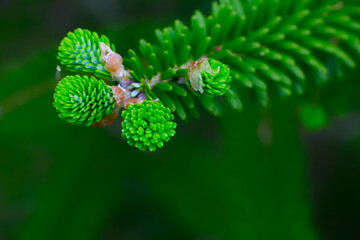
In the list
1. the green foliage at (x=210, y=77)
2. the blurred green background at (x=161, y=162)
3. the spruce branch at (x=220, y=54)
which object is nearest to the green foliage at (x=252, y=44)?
the spruce branch at (x=220, y=54)

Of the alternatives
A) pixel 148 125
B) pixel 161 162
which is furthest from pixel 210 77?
pixel 161 162

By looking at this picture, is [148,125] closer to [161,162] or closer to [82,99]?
[82,99]

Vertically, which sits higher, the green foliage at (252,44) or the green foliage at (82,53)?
the green foliage at (82,53)

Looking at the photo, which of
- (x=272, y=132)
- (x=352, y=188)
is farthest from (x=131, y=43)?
(x=352, y=188)

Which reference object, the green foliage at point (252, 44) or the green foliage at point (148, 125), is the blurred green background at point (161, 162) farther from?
the green foliage at point (148, 125)

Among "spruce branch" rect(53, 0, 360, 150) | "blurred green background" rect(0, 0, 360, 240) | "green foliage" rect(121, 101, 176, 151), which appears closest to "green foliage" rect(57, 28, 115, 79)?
"spruce branch" rect(53, 0, 360, 150)

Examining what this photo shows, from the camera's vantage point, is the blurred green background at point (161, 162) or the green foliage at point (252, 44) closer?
the green foliage at point (252, 44)
